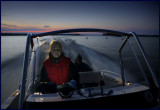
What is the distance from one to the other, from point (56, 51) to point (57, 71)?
1.24ft

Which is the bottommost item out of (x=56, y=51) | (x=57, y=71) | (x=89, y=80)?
(x=89, y=80)

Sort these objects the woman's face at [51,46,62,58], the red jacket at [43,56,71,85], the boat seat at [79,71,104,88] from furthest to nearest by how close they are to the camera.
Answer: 1. the boat seat at [79,71,104,88]
2. the red jacket at [43,56,71,85]
3. the woman's face at [51,46,62,58]

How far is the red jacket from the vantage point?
2.14 meters

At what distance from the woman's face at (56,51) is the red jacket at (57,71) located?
16 centimetres

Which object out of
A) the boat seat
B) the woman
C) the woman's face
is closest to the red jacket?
the woman

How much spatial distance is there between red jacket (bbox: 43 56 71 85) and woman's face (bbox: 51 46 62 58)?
0.16 metres

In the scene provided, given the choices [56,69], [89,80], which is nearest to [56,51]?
[56,69]

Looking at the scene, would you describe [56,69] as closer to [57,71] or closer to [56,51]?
[57,71]

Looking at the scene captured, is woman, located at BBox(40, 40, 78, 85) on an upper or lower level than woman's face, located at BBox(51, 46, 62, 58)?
lower

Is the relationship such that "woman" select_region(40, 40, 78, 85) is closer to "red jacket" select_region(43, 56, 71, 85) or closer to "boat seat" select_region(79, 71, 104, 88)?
"red jacket" select_region(43, 56, 71, 85)

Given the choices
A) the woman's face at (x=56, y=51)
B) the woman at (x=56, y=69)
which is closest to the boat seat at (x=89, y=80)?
the woman at (x=56, y=69)

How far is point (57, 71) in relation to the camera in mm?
2174

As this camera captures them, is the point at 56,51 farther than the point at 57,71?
No

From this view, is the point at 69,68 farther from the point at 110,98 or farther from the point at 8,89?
the point at 8,89
